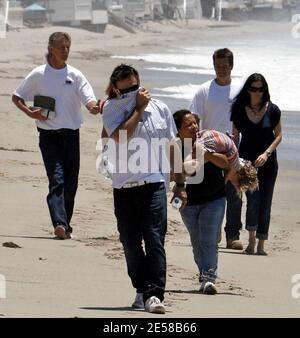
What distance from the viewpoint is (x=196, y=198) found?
800 cm

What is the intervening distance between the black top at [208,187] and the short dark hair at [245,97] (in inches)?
60.9

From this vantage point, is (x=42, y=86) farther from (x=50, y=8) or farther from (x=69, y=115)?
(x=50, y=8)

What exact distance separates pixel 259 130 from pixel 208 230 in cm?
175

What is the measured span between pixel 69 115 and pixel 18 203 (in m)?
1.48

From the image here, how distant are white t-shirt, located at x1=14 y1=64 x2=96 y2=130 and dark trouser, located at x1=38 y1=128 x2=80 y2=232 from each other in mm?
74

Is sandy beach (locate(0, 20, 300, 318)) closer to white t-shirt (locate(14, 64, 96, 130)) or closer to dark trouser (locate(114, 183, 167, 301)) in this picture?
dark trouser (locate(114, 183, 167, 301))

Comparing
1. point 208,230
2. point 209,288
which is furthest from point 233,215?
point 209,288

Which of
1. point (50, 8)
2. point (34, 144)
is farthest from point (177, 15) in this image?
point (34, 144)

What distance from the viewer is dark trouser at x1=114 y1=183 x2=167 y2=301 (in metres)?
7.12

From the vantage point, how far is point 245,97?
372 inches

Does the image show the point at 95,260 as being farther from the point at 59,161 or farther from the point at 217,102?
the point at 217,102

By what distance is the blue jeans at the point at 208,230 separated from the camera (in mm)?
7977

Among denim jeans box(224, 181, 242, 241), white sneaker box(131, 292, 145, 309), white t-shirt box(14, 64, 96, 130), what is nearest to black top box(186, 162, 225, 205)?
white sneaker box(131, 292, 145, 309)
